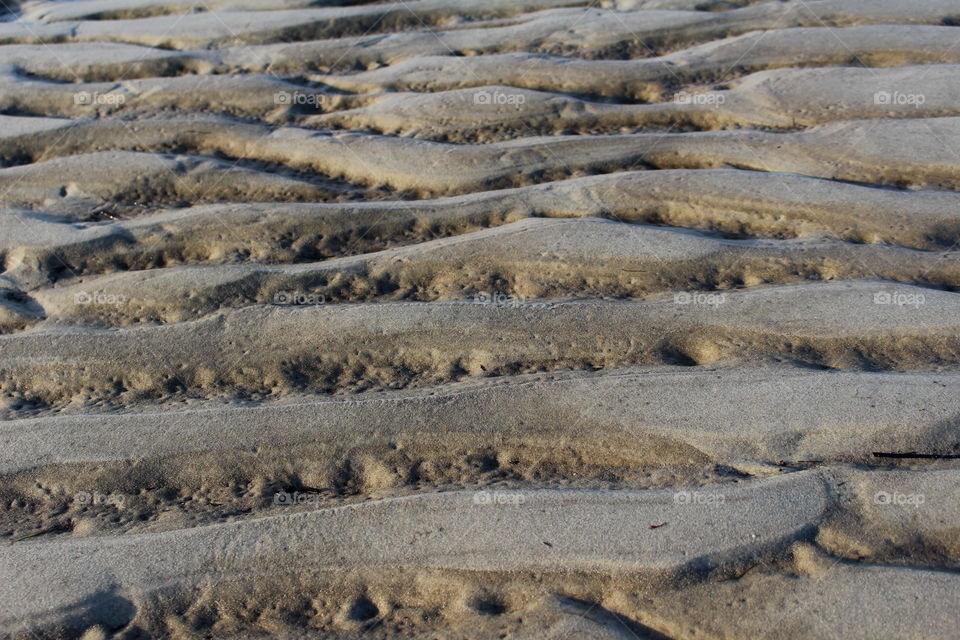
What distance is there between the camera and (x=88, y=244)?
2.82 metres

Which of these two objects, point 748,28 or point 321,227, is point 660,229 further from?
point 748,28

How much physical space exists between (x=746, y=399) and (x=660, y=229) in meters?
0.81

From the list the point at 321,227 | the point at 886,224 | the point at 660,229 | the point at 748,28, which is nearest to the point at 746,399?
the point at 660,229

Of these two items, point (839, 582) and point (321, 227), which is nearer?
point (839, 582)
